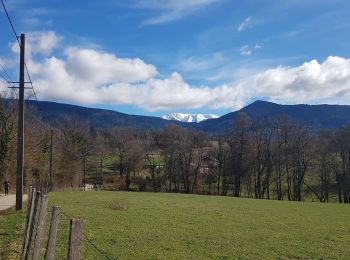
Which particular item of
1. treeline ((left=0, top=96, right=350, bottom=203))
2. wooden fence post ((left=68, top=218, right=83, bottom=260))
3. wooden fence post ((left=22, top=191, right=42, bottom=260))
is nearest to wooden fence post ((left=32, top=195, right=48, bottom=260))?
wooden fence post ((left=22, top=191, right=42, bottom=260))

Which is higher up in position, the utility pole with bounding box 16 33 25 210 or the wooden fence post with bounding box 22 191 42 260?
the utility pole with bounding box 16 33 25 210

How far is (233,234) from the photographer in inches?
842

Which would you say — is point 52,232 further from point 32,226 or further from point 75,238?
point 32,226

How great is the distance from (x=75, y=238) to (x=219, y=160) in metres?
95.5

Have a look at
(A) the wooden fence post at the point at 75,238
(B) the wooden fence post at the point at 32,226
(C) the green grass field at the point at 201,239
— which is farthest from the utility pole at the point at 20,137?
(A) the wooden fence post at the point at 75,238

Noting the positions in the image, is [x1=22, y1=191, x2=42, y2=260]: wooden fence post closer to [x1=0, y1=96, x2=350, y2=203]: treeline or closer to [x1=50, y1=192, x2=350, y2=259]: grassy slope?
[x1=50, y1=192, x2=350, y2=259]: grassy slope

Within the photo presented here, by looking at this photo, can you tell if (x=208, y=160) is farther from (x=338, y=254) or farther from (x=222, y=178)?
(x=338, y=254)

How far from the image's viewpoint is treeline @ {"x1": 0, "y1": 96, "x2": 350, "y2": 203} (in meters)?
84.3

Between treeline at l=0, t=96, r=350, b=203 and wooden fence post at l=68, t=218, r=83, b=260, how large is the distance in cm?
6256

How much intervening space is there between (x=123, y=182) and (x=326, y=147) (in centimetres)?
4374

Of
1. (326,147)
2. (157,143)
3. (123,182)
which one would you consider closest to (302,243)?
(326,147)

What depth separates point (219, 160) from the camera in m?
102

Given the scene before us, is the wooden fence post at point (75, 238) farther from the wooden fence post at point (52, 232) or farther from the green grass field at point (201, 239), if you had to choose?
the green grass field at point (201, 239)

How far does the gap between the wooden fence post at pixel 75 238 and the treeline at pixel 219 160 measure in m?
62.6
